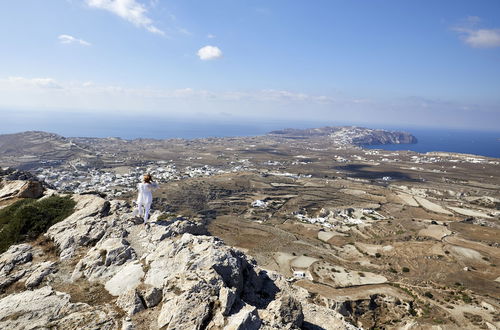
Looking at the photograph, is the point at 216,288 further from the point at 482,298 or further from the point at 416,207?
the point at 416,207

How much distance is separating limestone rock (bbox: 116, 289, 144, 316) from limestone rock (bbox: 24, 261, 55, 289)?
187 inches

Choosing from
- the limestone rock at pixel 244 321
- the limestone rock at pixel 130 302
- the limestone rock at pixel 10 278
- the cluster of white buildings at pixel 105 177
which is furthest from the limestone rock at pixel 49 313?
the cluster of white buildings at pixel 105 177

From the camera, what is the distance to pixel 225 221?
220 ft

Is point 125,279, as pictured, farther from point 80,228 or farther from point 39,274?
point 80,228

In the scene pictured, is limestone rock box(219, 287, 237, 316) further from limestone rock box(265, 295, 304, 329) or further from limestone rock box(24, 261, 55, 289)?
limestone rock box(24, 261, 55, 289)

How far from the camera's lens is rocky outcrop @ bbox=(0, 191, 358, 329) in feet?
27.9

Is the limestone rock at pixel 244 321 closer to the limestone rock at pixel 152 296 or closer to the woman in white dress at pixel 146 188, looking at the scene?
the limestone rock at pixel 152 296

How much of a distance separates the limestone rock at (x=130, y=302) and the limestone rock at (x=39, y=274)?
4742mm

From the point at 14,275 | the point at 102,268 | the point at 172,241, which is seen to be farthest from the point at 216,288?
the point at 14,275

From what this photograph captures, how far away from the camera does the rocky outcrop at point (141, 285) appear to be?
27.9 ft

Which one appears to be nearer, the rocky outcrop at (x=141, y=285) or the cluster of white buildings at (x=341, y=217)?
the rocky outcrop at (x=141, y=285)

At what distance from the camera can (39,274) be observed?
11664 millimetres

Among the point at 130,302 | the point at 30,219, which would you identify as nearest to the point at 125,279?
the point at 130,302

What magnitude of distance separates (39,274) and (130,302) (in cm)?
568
